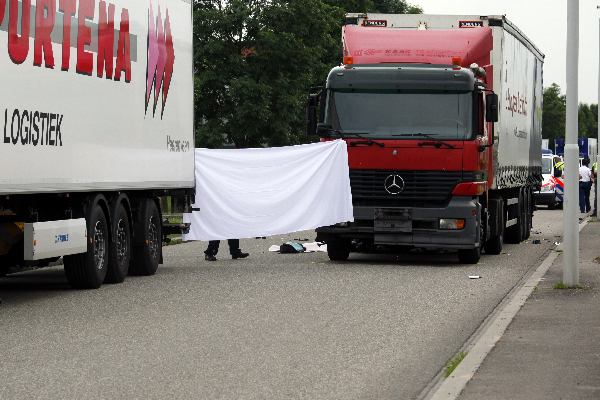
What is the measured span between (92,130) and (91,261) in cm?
159

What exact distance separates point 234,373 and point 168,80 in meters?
8.72

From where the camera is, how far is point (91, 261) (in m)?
13.3

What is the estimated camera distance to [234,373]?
7840mm

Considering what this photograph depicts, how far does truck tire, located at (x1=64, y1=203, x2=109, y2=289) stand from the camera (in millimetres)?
13266

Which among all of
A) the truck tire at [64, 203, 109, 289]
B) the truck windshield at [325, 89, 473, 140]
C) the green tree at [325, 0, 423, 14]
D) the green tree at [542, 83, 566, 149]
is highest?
the green tree at [325, 0, 423, 14]

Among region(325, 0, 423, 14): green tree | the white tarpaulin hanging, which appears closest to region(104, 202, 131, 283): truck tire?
the white tarpaulin hanging

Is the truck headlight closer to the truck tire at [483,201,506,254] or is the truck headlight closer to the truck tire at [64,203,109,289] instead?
the truck tire at [483,201,506,254]

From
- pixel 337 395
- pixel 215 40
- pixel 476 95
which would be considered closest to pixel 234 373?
pixel 337 395

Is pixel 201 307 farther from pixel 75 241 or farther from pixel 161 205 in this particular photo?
pixel 161 205

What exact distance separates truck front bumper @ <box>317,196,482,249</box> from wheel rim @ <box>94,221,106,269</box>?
15.3ft

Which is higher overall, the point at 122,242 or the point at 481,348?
the point at 122,242

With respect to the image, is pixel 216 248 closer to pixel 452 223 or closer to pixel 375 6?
pixel 452 223

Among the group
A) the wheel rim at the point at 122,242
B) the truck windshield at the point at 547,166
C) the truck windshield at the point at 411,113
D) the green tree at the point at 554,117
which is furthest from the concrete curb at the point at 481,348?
the green tree at the point at 554,117

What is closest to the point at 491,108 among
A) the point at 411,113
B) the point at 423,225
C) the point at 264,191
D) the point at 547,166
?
the point at 411,113
